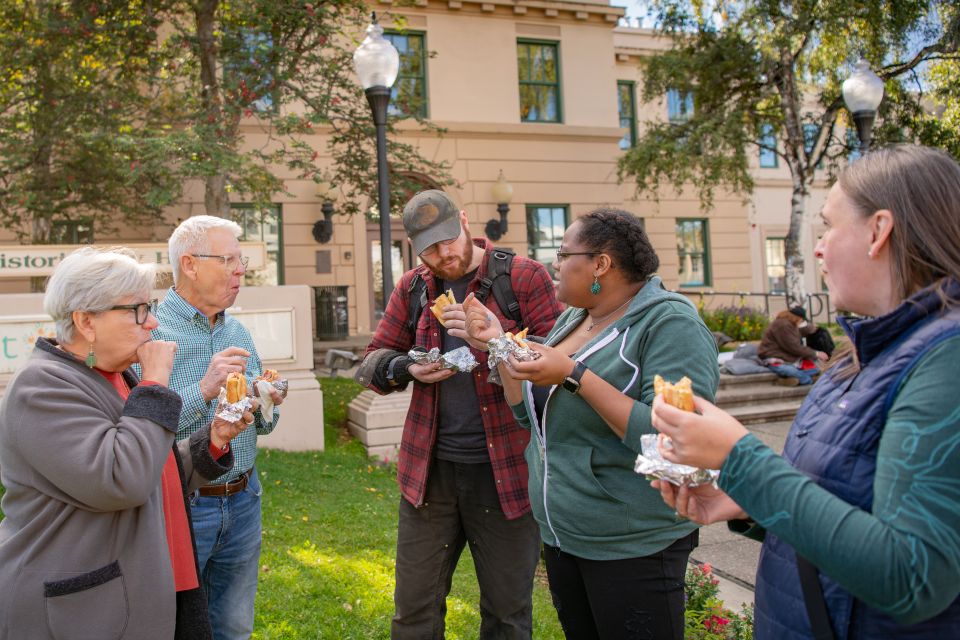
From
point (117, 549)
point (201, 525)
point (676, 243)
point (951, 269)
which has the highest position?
point (676, 243)

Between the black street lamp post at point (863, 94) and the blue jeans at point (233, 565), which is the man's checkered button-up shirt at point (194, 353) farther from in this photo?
the black street lamp post at point (863, 94)

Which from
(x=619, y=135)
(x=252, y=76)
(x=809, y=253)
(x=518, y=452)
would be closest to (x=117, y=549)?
(x=518, y=452)

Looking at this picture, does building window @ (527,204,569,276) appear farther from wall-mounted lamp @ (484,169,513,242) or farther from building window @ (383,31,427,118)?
building window @ (383,31,427,118)

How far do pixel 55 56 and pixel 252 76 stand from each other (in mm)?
3034

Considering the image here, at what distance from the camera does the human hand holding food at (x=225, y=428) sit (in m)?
2.52

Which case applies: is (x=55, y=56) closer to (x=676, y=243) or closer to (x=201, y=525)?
(x=201, y=525)

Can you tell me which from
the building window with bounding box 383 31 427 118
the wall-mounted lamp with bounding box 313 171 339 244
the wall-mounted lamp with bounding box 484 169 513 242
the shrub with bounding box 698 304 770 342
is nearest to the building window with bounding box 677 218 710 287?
the shrub with bounding box 698 304 770 342

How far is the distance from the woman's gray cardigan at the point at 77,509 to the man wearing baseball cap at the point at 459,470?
4.18 ft

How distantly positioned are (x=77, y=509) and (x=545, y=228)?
1646 cm

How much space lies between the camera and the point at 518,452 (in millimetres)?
3119

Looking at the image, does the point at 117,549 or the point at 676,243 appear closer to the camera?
the point at 117,549

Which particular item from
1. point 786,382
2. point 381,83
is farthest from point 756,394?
point 381,83

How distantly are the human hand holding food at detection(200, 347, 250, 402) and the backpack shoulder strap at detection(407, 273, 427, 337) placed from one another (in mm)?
984

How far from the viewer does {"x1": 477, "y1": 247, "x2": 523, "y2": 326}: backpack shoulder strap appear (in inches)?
128
